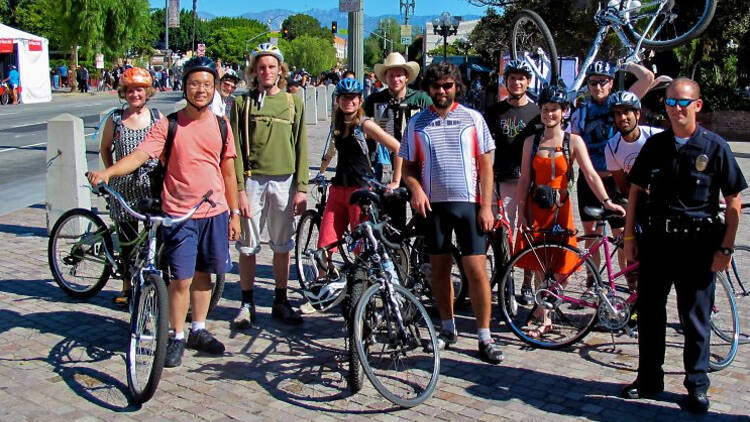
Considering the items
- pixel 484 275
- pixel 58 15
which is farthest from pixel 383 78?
pixel 58 15

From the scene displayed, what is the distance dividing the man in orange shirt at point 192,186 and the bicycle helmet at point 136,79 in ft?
3.44

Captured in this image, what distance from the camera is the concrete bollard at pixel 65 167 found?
27.4 feet

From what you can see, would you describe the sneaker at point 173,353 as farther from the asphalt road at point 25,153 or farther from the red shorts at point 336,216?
the asphalt road at point 25,153

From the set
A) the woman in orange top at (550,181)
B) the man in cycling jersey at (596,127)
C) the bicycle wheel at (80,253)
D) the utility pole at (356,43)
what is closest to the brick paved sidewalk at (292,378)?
the bicycle wheel at (80,253)

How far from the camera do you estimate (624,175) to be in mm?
6016

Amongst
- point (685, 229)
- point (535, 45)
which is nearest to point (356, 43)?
point (535, 45)

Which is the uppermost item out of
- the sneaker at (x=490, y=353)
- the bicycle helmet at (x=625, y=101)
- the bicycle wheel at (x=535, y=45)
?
the bicycle wheel at (x=535, y=45)

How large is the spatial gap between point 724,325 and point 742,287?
61cm

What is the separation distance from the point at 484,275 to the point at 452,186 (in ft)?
2.02

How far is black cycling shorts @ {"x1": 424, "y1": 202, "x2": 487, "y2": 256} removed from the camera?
204 inches

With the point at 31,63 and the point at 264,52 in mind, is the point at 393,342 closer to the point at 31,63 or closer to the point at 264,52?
the point at 264,52

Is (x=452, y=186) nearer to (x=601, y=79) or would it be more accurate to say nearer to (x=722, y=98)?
(x=601, y=79)

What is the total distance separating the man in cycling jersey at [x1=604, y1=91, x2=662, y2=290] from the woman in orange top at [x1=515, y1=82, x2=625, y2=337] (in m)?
0.30

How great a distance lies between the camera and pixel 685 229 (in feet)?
14.6
